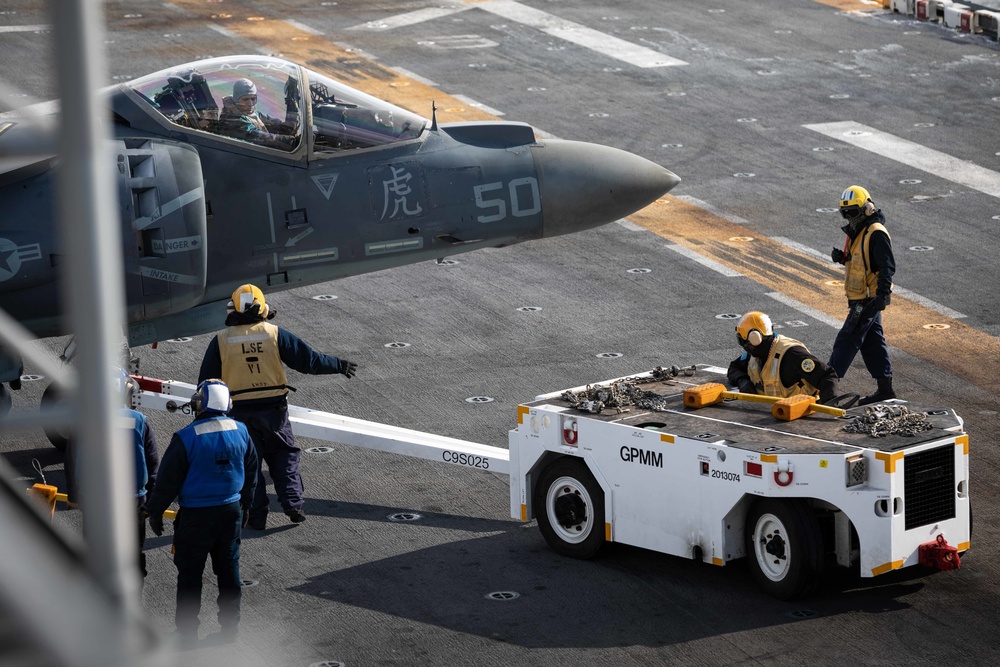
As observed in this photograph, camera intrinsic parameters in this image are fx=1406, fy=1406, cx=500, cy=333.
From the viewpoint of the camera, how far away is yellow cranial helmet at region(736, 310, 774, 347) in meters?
10.8

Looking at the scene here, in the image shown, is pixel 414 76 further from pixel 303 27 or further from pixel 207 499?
pixel 207 499

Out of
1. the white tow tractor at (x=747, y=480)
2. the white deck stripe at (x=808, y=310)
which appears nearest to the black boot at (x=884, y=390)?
the white deck stripe at (x=808, y=310)

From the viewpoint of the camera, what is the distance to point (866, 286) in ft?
44.4

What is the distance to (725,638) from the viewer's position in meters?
8.94

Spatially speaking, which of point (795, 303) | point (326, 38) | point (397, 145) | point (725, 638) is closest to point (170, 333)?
point (397, 145)

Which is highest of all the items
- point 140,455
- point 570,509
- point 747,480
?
point 140,455

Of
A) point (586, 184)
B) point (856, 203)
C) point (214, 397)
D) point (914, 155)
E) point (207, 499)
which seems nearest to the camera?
point (207, 499)

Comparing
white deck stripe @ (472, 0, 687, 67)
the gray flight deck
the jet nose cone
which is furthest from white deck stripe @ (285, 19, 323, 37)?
the jet nose cone

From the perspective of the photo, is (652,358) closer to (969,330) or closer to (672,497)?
(969,330)

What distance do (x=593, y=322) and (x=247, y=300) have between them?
6438mm

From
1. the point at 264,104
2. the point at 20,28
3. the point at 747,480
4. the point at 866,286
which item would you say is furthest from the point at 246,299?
the point at 20,28

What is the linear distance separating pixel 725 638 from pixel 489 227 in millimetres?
4408

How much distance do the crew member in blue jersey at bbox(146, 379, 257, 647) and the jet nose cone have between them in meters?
4.04

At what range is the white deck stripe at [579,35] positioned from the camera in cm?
2945
